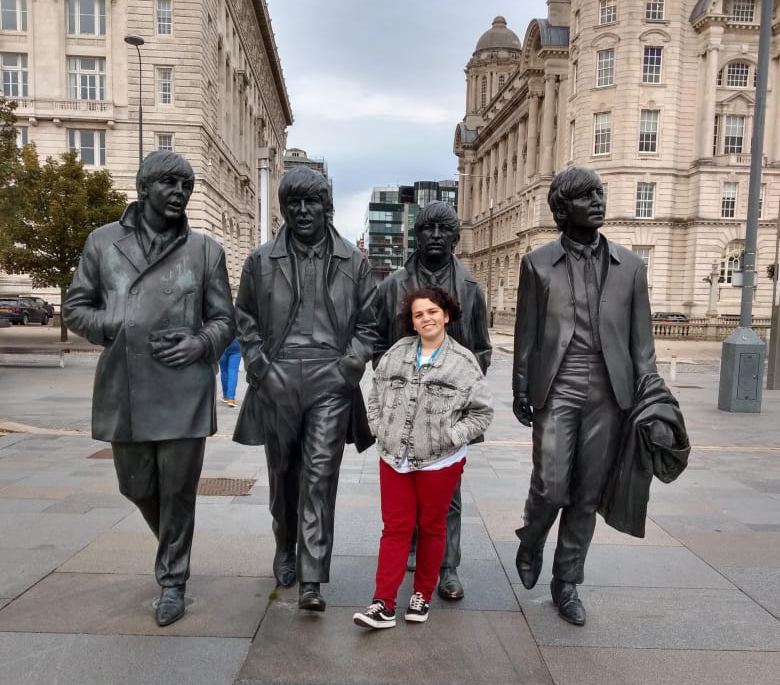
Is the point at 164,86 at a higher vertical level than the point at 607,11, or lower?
lower

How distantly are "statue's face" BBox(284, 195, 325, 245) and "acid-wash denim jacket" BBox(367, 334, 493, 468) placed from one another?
85 centimetres

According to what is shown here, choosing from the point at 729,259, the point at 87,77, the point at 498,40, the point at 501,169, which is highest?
the point at 498,40

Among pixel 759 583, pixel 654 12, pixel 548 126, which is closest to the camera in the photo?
pixel 759 583

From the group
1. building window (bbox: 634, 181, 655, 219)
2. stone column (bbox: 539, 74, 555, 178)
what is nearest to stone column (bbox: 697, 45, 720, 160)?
building window (bbox: 634, 181, 655, 219)

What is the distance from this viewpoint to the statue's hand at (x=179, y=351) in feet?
10.6

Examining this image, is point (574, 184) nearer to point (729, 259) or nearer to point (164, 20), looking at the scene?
point (164, 20)

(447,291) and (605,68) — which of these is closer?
(447,291)

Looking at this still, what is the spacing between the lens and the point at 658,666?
3.06m

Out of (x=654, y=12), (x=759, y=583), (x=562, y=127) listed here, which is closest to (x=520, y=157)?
(x=562, y=127)

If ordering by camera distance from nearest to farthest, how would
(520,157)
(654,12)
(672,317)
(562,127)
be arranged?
(672,317)
(654,12)
(562,127)
(520,157)

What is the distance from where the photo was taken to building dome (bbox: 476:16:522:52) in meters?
97.1

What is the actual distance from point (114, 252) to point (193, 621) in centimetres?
187

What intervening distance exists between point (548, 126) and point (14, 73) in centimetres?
3704

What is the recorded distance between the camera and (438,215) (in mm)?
3764
